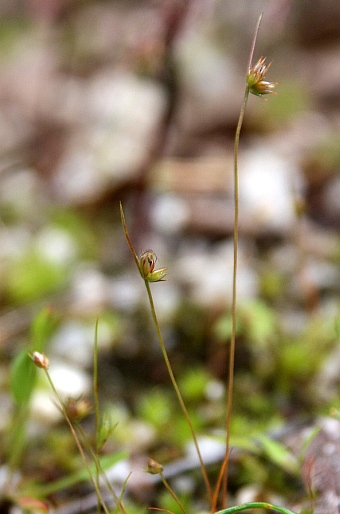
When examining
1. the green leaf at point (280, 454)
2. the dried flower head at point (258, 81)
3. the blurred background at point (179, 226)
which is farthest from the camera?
the blurred background at point (179, 226)

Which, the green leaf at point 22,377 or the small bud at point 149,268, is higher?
the small bud at point 149,268

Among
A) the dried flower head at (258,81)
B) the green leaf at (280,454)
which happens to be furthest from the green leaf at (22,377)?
the dried flower head at (258,81)

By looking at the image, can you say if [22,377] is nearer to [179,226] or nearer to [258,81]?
[258,81]

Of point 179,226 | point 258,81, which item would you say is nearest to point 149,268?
point 258,81

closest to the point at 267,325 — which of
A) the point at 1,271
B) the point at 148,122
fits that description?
the point at 1,271

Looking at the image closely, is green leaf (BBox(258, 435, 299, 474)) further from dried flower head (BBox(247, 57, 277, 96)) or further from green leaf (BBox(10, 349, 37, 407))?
dried flower head (BBox(247, 57, 277, 96))

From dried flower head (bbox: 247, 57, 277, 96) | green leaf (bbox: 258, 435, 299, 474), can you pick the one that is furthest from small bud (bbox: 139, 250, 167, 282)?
green leaf (bbox: 258, 435, 299, 474)

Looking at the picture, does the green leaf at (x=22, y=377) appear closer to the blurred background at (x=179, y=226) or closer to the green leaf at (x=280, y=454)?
the blurred background at (x=179, y=226)

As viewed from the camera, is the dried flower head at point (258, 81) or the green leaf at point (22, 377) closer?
the dried flower head at point (258, 81)
